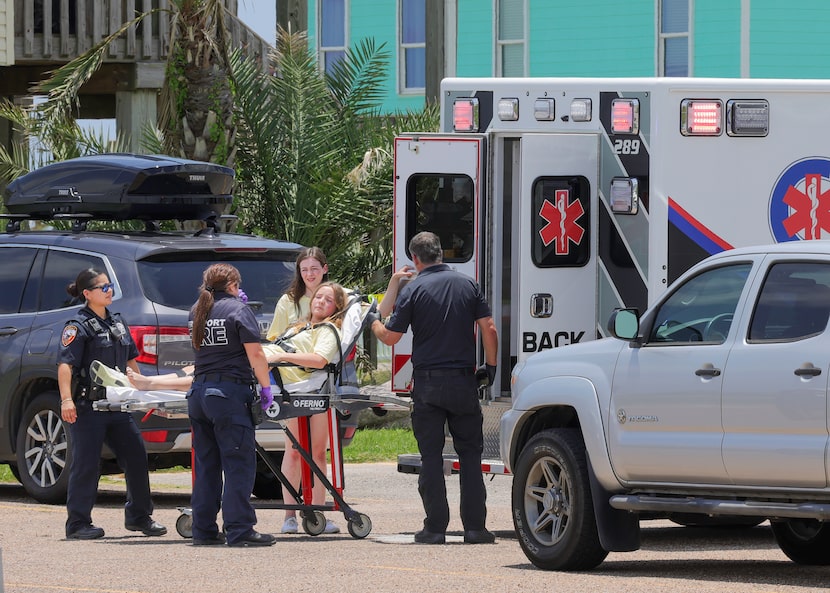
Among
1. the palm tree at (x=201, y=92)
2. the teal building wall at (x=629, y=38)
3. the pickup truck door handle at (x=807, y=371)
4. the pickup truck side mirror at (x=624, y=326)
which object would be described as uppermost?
the teal building wall at (x=629, y=38)

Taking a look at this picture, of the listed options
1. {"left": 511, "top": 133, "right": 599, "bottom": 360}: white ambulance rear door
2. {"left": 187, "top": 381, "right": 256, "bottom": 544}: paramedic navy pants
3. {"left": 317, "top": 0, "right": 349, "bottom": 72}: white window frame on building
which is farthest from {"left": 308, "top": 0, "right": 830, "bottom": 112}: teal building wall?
{"left": 187, "top": 381, "right": 256, "bottom": 544}: paramedic navy pants

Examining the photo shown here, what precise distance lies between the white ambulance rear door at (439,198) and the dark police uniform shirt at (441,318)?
1.12 metres

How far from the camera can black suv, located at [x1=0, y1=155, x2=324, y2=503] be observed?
11891 mm

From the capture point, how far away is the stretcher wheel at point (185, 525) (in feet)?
35.4

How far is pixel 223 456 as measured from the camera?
1017cm

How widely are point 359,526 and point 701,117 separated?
11.1ft

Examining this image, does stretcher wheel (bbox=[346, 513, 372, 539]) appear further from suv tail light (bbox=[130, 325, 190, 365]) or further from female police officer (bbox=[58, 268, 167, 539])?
suv tail light (bbox=[130, 325, 190, 365])

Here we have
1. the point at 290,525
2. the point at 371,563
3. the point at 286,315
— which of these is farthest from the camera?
the point at 286,315

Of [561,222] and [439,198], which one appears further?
[439,198]

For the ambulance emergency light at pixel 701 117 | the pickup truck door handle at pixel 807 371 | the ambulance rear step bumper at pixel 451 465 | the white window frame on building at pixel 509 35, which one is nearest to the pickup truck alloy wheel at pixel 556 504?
the ambulance rear step bumper at pixel 451 465

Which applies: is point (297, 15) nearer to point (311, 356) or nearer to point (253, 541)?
point (311, 356)

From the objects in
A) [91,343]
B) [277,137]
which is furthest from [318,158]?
[91,343]

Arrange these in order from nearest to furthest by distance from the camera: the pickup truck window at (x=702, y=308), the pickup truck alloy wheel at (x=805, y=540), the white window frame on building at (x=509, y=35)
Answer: the pickup truck window at (x=702, y=308) → the pickup truck alloy wheel at (x=805, y=540) → the white window frame on building at (x=509, y=35)

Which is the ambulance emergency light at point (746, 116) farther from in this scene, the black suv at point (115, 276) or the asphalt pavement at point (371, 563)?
the black suv at point (115, 276)
